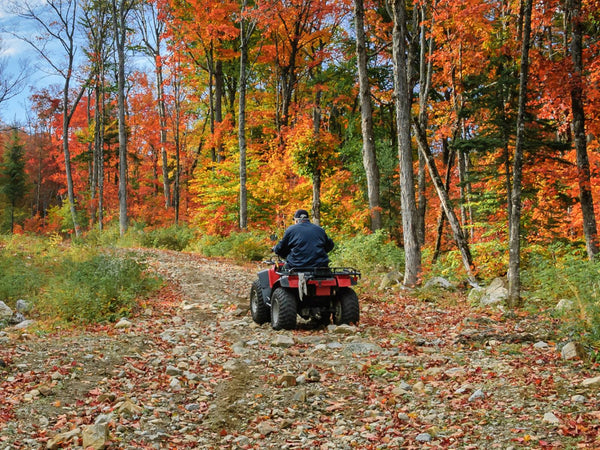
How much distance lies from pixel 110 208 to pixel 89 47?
12846 millimetres

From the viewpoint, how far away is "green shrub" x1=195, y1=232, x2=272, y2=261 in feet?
60.2

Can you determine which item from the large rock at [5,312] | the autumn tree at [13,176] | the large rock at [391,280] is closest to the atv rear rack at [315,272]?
the large rock at [391,280]

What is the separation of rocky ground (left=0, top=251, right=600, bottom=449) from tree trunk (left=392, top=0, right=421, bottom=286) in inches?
137

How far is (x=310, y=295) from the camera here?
307 inches

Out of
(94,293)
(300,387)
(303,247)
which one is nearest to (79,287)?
(94,293)

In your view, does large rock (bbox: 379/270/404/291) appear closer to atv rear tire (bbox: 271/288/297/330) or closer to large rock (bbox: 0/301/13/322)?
atv rear tire (bbox: 271/288/297/330)

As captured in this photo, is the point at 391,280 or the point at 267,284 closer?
the point at 267,284

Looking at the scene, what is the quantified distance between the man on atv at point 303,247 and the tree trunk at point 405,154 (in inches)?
159

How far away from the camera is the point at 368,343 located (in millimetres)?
6770

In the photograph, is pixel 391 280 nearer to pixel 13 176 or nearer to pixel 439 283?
pixel 439 283

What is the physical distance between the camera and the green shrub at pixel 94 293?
8.43 m

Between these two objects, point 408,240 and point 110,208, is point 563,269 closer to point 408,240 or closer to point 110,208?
point 408,240

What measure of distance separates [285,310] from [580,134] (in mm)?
8096

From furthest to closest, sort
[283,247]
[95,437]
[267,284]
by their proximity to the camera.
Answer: [267,284], [283,247], [95,437]
